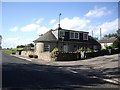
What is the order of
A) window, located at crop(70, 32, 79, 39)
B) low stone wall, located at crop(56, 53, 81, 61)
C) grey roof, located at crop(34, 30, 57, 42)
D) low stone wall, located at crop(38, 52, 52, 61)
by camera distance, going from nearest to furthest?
low stone wall, located at crop(56, 53, 81, 61) → low stone wall, located at crop(38, 52, 52, 61) → grey roof, located at crop(34, 30, 57, 42) → window, located at crop(70, 32, 79, 39)

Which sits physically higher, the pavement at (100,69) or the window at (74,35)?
the window at (74,35)

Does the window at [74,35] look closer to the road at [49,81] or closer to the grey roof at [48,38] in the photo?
the grey roof at [48,38]

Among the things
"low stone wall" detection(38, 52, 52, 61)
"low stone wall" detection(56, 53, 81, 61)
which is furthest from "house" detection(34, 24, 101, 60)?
"low stone wall" detection(56, 53, 81, 61)

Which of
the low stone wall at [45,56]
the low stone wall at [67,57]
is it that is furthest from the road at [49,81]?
the low stone wall at [45,56]

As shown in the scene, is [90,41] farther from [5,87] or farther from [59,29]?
[5,87]

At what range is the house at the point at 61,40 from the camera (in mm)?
49719

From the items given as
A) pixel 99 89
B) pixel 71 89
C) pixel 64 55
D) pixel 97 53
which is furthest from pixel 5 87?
pixel 97 53

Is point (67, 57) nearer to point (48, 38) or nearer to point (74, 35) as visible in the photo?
point (48, 38)

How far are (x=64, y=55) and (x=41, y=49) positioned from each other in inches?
576

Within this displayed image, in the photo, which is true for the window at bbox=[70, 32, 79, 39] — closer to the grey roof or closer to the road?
the grey roof

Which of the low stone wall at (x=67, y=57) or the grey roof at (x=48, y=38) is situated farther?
the grey roof at (x=48, y=38)

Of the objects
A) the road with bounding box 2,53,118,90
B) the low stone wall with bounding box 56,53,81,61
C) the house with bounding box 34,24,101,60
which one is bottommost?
the road with bounding box 2,53,118,90

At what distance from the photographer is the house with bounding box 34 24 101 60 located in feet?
163

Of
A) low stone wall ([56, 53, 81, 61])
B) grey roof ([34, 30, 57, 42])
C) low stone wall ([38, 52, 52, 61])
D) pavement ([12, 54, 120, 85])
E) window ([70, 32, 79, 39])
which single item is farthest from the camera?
window ([70, 32, 79, 39])
